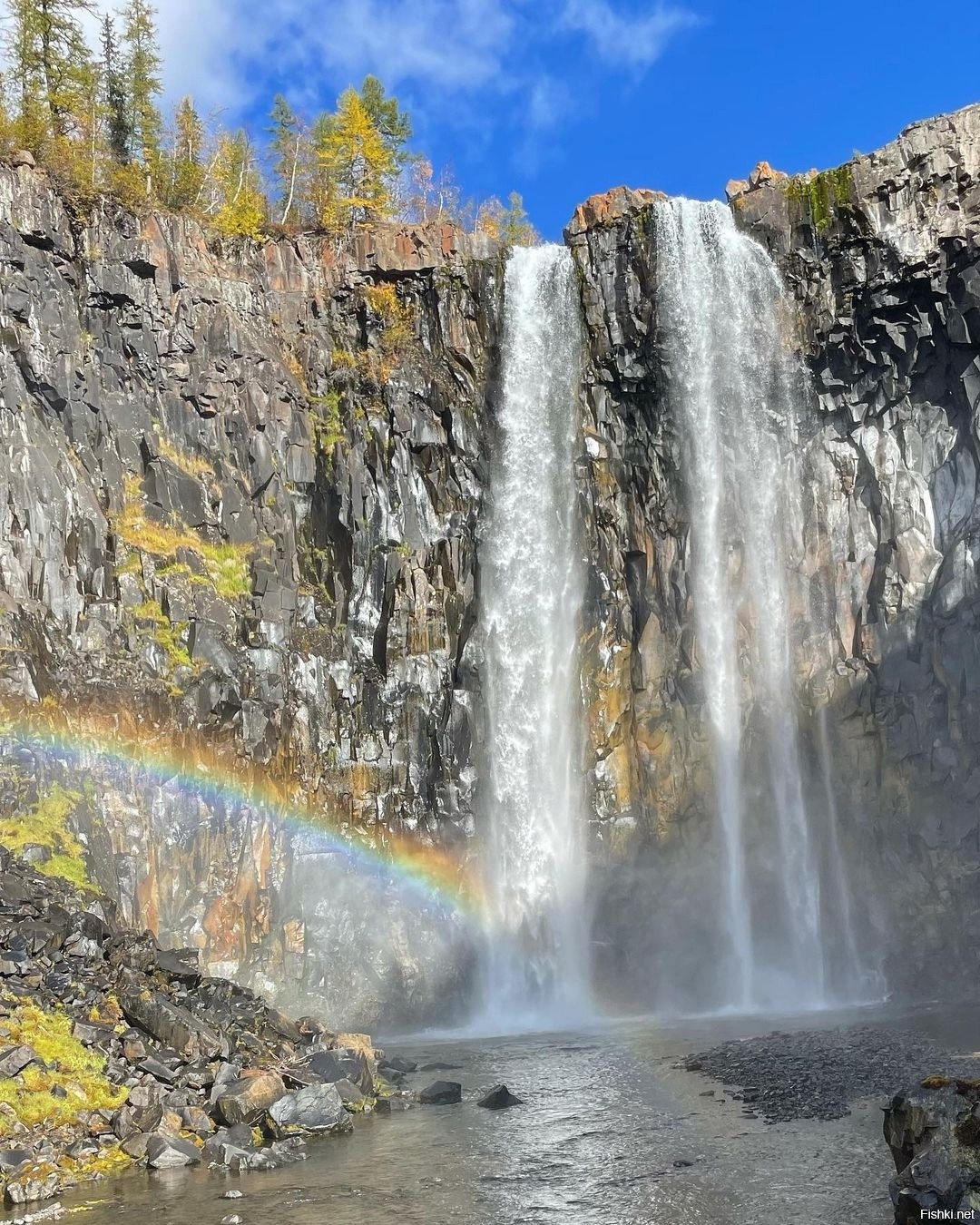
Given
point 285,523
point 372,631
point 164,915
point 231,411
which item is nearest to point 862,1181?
point 164,915

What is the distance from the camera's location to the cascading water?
35469 millimetres

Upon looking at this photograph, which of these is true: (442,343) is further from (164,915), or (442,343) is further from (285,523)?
(164,915)

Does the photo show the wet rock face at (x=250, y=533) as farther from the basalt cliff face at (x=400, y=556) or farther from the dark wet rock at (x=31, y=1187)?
the dark wet rock at (x=31, y=1187)

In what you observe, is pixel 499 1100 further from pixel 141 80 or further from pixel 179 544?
pixel 141 80

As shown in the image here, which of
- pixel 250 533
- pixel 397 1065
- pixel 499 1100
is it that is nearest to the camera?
pixel 499 1100

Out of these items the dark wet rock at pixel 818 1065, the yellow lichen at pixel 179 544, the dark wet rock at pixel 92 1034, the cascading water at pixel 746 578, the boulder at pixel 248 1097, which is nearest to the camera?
the boulder at pixel 248 1097

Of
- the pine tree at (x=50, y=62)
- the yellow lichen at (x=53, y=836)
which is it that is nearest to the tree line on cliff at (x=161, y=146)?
the pine tree at (x=50, y=62)

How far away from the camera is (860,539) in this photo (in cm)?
3719

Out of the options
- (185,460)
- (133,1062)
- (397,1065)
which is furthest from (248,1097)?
(185,460)

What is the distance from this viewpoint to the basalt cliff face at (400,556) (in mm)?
31938

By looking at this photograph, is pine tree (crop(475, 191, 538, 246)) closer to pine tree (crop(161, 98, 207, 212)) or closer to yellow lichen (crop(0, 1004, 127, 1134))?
pine tree (crop(161, 98, 207, 212))

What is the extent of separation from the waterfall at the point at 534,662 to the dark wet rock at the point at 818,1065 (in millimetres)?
10399

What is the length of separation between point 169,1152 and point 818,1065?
511 inches

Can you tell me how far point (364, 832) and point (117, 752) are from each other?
29.3 ft
